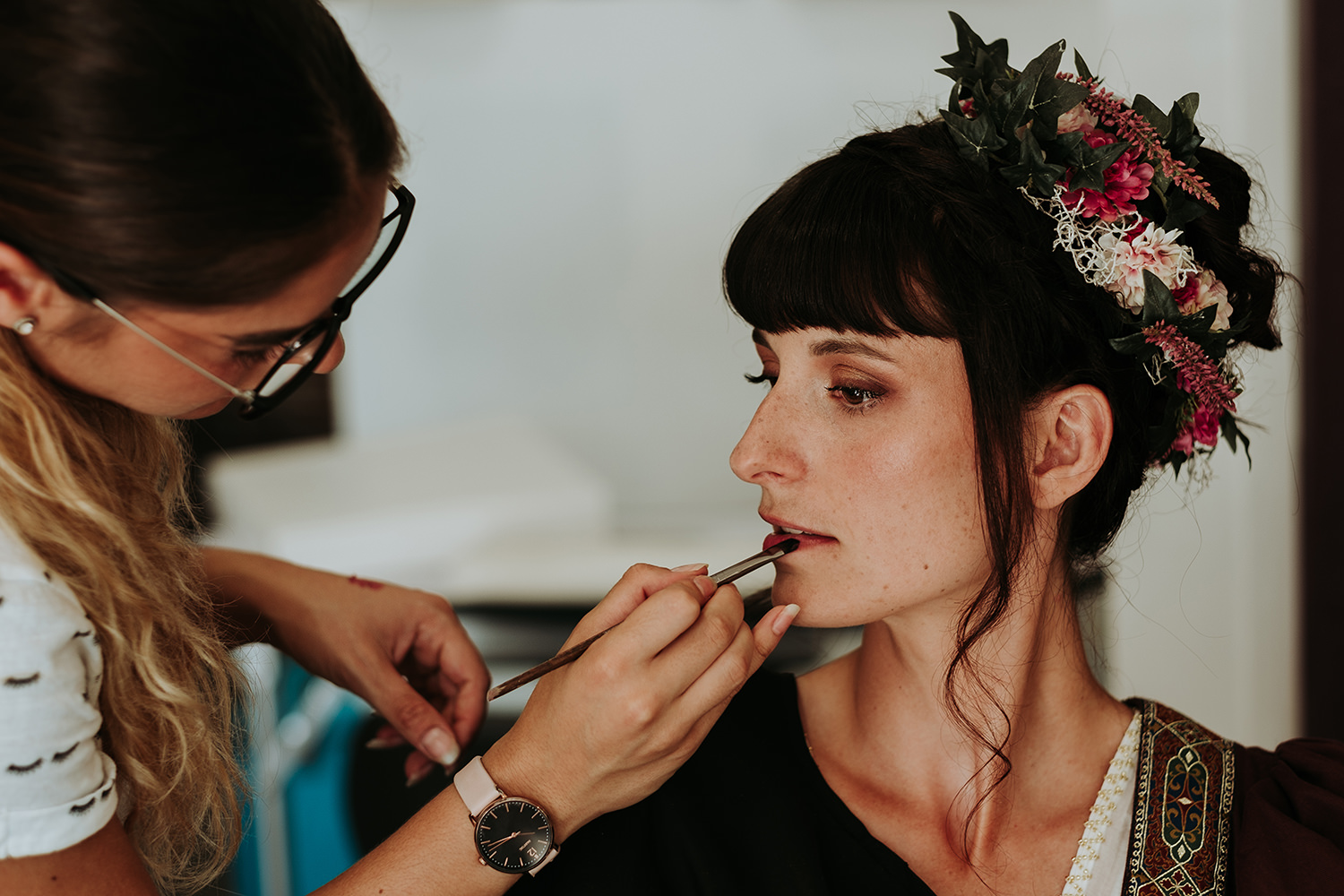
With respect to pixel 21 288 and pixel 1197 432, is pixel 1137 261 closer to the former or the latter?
pixel 1197 432

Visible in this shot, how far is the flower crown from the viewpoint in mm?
1086

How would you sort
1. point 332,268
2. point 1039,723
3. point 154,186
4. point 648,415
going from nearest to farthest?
point 154,186, point 332,268, point 1039,723, point 648,415

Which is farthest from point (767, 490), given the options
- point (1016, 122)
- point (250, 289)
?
point (250, 289)

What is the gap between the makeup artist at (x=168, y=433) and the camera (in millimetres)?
730

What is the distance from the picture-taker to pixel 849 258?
1.07 metres

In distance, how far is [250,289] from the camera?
83cm

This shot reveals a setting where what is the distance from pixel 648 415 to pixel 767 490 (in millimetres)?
1682

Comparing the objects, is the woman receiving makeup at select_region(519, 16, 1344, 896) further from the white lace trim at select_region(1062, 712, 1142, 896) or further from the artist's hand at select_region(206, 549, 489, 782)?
the artist's hand at select_region(206, 549, 489, 782)

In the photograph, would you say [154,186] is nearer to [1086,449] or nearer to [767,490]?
[767,490]

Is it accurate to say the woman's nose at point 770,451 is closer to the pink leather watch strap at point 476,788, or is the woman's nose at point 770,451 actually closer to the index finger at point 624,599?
the index finger at point 624,599

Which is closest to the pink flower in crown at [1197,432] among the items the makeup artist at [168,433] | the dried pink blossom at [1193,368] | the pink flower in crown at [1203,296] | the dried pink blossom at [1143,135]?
the dried pink blossom at [1193,368]

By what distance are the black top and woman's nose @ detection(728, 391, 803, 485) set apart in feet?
1.07

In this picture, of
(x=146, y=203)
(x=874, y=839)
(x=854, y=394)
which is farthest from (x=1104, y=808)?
(x=146, y=203)

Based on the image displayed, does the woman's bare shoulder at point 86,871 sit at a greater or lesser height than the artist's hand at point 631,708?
lesser
